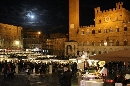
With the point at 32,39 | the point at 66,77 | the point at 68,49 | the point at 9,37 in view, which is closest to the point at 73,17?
the point at 68,49

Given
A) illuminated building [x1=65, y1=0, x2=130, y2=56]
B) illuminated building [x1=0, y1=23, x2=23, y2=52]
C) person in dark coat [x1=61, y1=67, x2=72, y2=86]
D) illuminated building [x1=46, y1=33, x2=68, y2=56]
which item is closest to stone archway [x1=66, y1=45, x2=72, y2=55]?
illuminated building [x1=65, y1=0, x2=130, y2=56]

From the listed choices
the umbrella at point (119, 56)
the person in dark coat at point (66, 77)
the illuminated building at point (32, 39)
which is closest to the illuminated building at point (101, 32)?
the illuminated building at point (32, 39)

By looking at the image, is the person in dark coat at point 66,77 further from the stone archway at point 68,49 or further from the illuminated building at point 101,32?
the stone archway at point 68,49

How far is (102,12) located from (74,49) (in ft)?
45.3

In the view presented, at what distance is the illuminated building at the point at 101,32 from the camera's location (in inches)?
2411

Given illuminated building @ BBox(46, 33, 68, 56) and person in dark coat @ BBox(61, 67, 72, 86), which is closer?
person in dark coat @ BBox(61, 67, 72, 86)

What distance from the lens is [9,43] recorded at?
76.3 m

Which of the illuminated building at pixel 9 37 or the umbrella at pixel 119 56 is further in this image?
the illuminated building at pixel 9 37

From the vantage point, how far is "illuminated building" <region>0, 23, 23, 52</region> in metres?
72.2

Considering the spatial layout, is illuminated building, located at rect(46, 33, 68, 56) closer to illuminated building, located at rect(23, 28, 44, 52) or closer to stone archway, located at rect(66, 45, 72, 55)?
illuminated building, located at rect(23, 28, 44, 52)

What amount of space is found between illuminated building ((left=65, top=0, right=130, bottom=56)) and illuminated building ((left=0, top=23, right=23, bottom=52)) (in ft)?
60.9

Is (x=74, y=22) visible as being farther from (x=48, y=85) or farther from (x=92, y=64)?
(x=48, y=85)

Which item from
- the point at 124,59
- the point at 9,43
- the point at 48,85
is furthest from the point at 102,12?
the point at 124,59

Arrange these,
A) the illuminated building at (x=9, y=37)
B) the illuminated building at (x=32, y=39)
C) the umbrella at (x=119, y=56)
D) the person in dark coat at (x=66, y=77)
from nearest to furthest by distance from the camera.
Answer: the umbrella at (x=119, y=56) → the person in dark coat at (x=66, y=77) → the illuminated building at (x=9, y=37) → the illuminated building at (x=32, y=39)
